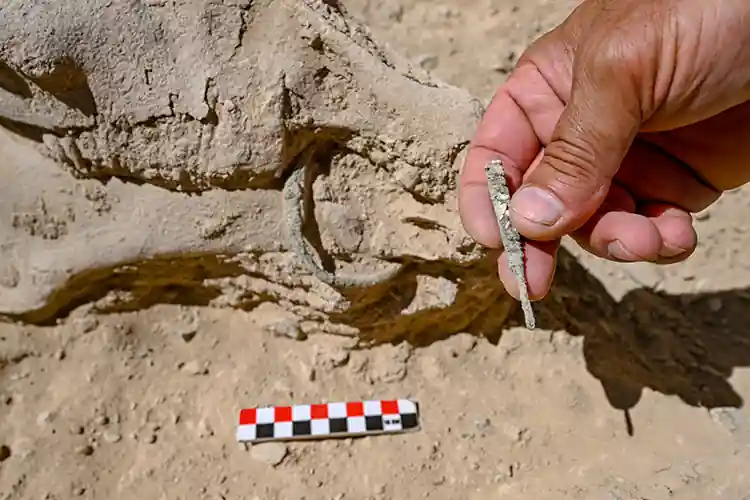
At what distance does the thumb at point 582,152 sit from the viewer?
1.05 metres

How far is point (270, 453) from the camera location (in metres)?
1.50

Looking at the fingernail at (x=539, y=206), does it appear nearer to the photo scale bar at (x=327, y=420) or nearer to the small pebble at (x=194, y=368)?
the photo scale bar at (x=327, y=420)

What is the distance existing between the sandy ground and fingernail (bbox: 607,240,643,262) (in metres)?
0.42

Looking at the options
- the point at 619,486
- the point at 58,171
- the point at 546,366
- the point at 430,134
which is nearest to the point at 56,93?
the point at 58,171

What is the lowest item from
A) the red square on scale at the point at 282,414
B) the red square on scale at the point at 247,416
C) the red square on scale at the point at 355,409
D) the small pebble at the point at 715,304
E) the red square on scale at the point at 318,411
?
the red square on scale at the point at 247,416

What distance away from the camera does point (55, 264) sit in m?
1.48

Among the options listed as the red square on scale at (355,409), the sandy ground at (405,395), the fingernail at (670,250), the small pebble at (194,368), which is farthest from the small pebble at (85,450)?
the fingernail at (670,250)

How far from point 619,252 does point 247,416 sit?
0.80 meters

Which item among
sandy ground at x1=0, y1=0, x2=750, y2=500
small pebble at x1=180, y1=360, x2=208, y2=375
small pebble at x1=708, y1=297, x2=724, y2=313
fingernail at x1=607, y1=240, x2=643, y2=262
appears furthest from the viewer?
small pebble at x1=708, y1=297, x2=724, y2=313

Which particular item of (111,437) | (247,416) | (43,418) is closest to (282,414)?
(247,416)

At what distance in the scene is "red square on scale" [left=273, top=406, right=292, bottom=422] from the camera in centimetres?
153

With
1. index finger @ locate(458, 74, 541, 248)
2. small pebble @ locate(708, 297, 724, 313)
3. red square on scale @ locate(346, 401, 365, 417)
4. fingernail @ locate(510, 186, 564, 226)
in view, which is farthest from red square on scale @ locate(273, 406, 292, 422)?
small pebble @ locate(708, 297, 724, 313)

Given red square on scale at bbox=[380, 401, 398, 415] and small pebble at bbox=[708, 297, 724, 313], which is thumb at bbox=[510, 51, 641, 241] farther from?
small pebble at bbox=[708, 297, 724, 313]

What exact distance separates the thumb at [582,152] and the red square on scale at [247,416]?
2.30ft
